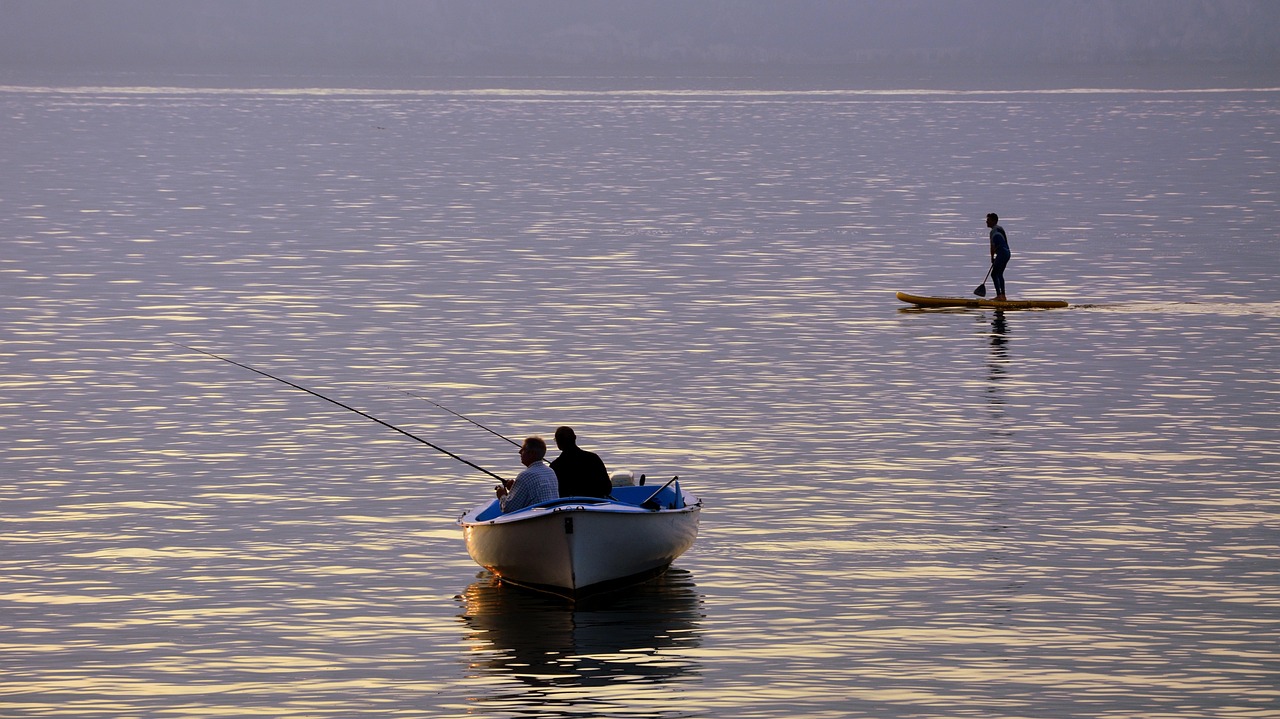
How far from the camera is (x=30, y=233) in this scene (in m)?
79.4

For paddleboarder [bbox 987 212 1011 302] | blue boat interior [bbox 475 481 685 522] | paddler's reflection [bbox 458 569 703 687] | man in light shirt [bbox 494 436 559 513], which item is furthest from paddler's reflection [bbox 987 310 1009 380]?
man in light shirt [bbox 494 436 559 513]

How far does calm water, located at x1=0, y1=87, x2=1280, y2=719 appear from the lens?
21062mm

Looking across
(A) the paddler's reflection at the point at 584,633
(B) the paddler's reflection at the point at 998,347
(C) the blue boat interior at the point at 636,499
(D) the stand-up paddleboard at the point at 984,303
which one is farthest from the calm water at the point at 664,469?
(C) the blue boat interior at the point at 636,499

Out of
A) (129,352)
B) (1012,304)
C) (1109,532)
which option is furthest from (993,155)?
(1109,532)

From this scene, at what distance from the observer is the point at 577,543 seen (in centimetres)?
2273

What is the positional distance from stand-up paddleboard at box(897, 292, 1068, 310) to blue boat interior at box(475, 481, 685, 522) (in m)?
27.8

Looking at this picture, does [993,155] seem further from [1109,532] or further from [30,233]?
[1109,532]

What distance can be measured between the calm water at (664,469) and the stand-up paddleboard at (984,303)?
393 millimetres

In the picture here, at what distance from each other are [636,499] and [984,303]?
28.8m

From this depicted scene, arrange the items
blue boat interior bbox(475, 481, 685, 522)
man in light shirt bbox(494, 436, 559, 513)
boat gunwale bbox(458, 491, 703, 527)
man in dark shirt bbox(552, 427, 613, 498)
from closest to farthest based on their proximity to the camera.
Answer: boat gunwale bbox(458, 491, 703, 527) → blue boat interior bbox(475, 481, 685, 522) → man in light shirt bbox(494, 436, 559, 513) → man in dark shirt bbox(552, 427, 613, 498)

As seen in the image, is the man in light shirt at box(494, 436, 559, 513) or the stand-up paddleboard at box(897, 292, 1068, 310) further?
the stand-up paddleboard at box(897, 292, 1068, 310)

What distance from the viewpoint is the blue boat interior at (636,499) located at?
2327 cm

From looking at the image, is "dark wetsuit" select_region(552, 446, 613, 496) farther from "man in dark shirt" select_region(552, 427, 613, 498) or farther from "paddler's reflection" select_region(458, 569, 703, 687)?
"paddler's reflection" select_region(458, 569, 703, 687)

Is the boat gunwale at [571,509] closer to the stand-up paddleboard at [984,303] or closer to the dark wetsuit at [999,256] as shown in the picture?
the dark wetsuit at [999,256]
